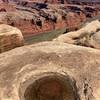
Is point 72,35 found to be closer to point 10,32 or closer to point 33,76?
point 10,32

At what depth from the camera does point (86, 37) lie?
15375 mm

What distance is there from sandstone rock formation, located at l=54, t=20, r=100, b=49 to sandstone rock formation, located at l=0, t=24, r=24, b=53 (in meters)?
3.48

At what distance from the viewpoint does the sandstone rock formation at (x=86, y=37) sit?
1375 centimetres

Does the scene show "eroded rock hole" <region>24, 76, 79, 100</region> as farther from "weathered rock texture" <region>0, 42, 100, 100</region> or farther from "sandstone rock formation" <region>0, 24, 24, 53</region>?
"sandstone rock formation" <region>0, 24, 24, 53</region>

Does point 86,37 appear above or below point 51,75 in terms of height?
below

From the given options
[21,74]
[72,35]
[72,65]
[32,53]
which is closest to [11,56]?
[32,53]

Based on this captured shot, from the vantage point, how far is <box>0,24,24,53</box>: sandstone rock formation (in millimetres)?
11519

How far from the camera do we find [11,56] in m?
9.80

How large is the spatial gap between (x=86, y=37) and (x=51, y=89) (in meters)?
6.96

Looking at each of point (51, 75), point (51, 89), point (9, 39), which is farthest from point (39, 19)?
point (51, 75)

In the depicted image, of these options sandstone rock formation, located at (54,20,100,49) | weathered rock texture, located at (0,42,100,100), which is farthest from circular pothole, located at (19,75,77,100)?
sandstone rock formation, located at (54,20,100,49)

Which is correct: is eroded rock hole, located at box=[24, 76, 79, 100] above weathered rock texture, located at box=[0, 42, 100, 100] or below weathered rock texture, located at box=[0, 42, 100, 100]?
below

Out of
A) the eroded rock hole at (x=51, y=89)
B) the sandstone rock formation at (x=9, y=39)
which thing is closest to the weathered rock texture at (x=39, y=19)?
the sandstone rock formation at (x=9, y=39)

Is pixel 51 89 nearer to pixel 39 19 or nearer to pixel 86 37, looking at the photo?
pixel 86 37
